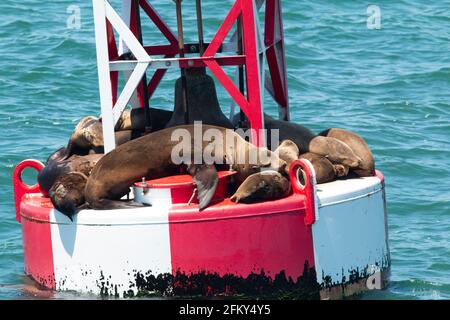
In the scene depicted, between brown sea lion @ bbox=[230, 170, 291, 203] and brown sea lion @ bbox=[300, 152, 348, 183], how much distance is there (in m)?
0.72

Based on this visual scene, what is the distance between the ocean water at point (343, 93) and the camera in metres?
15.2

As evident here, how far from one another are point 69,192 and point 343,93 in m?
11.1

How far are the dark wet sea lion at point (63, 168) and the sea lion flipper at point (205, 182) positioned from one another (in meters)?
1.23

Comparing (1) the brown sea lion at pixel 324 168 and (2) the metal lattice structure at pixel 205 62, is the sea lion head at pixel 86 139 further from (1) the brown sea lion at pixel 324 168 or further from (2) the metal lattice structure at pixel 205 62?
(1) the brown sea lion at pixel 324 168

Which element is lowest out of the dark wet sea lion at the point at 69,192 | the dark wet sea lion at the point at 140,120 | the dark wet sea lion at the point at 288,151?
the dark wet sea lion at the point at 69,192

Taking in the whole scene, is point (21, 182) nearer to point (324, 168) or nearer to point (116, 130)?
point (116, 130)

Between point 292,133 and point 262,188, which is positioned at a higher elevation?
point 292,133

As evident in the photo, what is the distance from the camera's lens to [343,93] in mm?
22469

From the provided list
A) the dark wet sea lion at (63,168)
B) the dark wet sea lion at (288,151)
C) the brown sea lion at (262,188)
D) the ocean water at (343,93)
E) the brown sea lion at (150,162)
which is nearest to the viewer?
the brown sea lion at (262,188)

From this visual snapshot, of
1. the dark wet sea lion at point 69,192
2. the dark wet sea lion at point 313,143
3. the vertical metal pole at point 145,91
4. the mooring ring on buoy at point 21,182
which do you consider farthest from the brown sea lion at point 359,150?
the mooring ring on buoy at point 21,182

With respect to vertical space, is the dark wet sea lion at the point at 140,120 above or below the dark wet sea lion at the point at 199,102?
below

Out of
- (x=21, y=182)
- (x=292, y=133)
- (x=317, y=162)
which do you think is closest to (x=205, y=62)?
(x=292, y=133)
